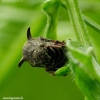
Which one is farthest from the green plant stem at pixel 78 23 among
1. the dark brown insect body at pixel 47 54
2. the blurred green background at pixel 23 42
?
the blurred green background at pixel 23 42

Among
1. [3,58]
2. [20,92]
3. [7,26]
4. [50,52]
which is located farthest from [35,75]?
[50,52]

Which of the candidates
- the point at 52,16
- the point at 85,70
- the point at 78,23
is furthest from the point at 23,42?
the point at 85,70

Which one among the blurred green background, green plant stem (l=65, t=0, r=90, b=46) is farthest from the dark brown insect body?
the blurred green background

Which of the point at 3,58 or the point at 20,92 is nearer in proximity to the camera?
the point at 3,58

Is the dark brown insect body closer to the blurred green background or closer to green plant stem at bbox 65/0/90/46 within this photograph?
green plant stem at bbox 65/0/90/46

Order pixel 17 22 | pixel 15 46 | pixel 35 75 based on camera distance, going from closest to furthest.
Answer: pixel 15 46, pixel 17 22, pixel 35 75

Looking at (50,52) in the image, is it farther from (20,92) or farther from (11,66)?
(20,92)

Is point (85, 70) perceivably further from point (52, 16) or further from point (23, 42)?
point (23, 42)
